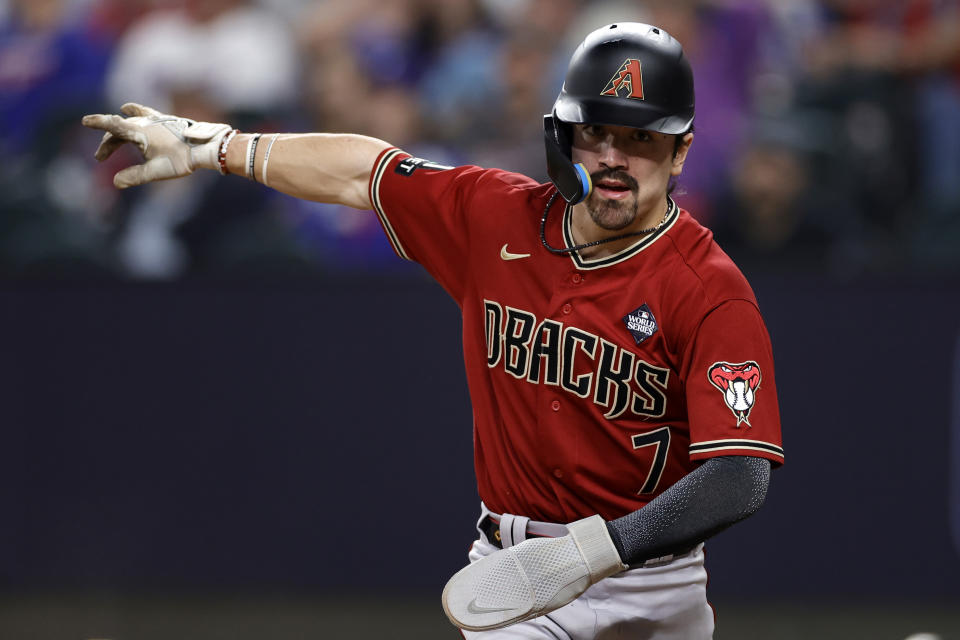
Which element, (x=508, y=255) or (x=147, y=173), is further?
(x=147, y=173)

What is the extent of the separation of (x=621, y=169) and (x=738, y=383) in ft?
2.13

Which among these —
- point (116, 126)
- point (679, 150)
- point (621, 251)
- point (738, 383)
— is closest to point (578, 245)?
point (621, 251)

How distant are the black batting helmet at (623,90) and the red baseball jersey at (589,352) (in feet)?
0.89

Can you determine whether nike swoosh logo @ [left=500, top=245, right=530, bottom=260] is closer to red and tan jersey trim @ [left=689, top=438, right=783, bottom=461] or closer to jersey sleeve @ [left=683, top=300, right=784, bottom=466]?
jersey sleeve @ [left=683, top=300, right=784, bottom=466]

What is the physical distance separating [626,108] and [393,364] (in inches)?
147

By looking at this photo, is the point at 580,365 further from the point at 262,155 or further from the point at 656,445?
the point at 262,155

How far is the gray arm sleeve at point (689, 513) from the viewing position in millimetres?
3096

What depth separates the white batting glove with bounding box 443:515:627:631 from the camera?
3068 millimetres

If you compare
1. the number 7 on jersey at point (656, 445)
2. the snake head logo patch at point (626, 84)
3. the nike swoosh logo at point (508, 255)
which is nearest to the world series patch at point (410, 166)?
the nike swoosh logo at point (508, 255)

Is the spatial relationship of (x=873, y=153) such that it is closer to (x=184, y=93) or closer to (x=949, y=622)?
→ (x=949, y=622)

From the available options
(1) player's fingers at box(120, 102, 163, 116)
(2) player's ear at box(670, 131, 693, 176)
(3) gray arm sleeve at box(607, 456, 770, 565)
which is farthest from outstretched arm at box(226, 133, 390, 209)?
(3) gray arm sleeve at box(607, 456, 770, 565)

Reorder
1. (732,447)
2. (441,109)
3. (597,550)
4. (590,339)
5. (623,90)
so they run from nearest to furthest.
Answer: (597,550) → (732,447) → (623,90) → (590,339) → (441,109)

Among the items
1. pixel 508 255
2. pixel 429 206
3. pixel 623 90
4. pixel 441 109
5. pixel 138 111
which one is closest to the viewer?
pixel 623 90

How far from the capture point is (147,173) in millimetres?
3873
